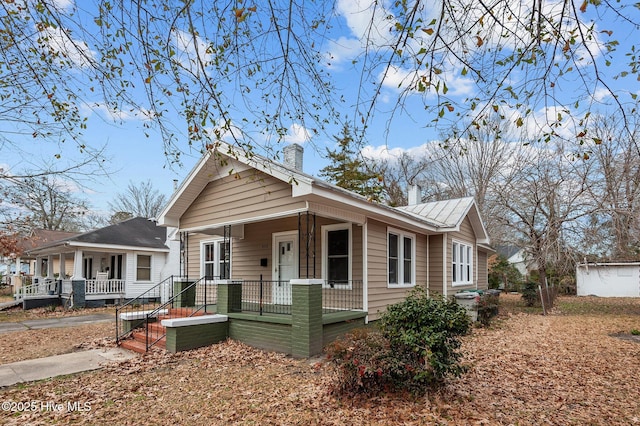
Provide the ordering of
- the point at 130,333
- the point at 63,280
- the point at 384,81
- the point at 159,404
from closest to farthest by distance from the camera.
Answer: the point at 384,81, the point at 159,404, the point at 130,333, the point at 63,280

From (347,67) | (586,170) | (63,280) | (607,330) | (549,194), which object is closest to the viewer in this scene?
(347,67)

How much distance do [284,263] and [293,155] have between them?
11.0 ft

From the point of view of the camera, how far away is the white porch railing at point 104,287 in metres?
18.0

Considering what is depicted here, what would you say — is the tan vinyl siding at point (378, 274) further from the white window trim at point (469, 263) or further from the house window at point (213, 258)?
the house window at point (213, 258)

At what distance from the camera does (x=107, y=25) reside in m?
4.35

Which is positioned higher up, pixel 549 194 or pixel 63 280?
pixel 549 194

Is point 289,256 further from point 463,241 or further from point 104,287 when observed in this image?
point 104,287

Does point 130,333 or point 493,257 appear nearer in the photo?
point 130,333

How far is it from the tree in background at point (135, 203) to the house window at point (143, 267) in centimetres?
1796

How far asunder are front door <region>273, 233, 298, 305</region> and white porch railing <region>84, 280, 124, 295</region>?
37.9ft

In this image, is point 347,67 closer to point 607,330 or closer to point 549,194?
point 607,330

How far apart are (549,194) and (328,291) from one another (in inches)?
418

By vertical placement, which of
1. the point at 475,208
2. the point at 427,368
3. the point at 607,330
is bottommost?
the point at 607,330

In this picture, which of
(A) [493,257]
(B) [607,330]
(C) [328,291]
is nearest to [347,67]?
(C) [328,291]
